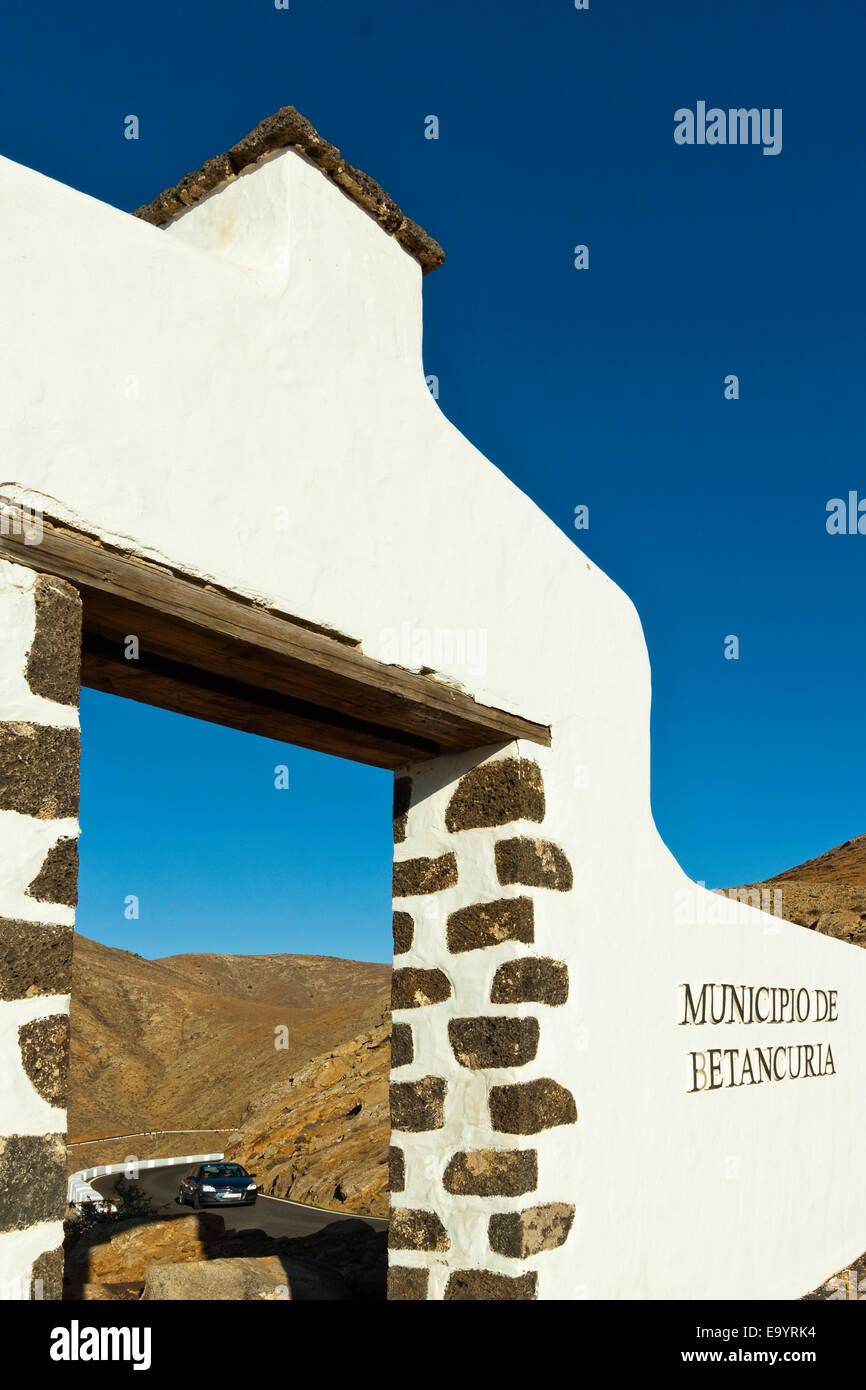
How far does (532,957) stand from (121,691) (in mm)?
1837

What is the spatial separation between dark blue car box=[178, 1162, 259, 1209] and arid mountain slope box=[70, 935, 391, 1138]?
1321 centimetres

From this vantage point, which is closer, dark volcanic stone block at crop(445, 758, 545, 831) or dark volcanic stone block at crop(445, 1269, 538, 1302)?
dark volcanic stone block at crop(445, 1269, 538, 1302)

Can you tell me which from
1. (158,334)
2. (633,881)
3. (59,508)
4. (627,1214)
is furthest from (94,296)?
(627,1214)

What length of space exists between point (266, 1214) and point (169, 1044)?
30.3 m

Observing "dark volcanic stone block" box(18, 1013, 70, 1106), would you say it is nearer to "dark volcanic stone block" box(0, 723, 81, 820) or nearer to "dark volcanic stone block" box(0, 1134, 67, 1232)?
"dark volcanic stone block" box(0, 1134, 67, 1232)

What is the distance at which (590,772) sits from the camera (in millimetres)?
4875

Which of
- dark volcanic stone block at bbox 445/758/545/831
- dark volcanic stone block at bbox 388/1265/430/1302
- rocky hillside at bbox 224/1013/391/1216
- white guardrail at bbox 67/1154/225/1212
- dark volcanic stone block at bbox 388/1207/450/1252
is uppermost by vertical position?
dark volcanic stone block at bbox 445/758/545/831

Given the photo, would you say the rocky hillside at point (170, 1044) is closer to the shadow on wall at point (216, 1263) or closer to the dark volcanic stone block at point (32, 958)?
the shadow on wall at point (216, 1263)

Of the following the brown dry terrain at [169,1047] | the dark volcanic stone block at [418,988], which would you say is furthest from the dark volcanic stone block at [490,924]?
the brown dry terrain at [169,1047]

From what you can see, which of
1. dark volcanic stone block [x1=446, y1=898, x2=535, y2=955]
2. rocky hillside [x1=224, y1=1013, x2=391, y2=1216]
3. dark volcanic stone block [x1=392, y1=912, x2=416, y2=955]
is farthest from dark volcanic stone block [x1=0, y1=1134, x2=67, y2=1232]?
rocky hillside [x1=224, y1=1013, x2=391, y2=1216]

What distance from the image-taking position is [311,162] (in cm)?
409

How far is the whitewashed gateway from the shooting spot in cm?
279

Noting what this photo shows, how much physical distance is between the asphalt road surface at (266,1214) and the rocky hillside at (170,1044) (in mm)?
8743
